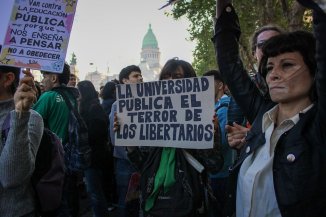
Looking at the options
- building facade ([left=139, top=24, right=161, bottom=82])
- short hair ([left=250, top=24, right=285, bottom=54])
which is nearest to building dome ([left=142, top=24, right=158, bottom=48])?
building facade ([left=139, top=24, right=161, bottom=82])

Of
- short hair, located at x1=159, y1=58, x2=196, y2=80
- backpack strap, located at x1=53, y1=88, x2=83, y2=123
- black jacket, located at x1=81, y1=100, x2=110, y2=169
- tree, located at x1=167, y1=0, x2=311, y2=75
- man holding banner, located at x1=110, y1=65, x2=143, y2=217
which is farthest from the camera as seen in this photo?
tree, located at x1=167, y1=0, x2=311, y2=75

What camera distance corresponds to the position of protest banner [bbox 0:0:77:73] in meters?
2.26

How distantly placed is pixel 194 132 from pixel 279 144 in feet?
3.33

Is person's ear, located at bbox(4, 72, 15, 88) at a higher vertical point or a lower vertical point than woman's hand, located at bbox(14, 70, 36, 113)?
higher

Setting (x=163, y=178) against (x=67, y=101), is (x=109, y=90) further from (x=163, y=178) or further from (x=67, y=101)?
(x=163, y=178)

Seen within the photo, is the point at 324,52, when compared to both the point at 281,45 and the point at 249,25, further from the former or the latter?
the point at 249,25

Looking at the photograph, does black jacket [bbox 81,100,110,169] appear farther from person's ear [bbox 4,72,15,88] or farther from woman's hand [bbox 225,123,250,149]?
woman's hand [bbox 225,123,250,149]

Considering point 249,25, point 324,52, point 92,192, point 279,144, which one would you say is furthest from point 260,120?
point 249,25

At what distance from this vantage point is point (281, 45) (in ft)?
6.14

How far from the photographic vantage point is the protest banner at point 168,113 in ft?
8.90

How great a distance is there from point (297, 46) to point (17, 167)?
1.59 metres

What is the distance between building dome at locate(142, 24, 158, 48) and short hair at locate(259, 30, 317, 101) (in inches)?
3989

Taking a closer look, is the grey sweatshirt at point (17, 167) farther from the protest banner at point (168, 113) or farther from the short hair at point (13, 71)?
the protest banner at point (168, 113)

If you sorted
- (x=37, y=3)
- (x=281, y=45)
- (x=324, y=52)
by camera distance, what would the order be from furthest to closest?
(x=37, y=3) < (x=281, y=45) < (x=324, y=52)
